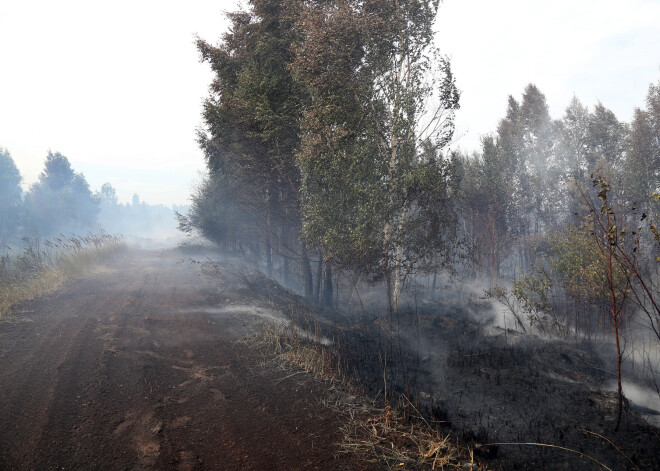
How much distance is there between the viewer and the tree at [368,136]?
14.8 m

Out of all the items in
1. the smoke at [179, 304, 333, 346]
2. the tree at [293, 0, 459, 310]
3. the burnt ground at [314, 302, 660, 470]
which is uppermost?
the tree at [293, 0, 459, 310]

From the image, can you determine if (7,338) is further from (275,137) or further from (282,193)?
(282,193)

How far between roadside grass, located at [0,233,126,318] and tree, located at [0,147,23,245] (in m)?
53.0

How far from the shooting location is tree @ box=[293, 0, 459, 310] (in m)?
14.8

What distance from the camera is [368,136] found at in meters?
15.8

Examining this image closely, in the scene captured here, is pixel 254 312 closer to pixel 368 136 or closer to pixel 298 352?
pixel 298 352

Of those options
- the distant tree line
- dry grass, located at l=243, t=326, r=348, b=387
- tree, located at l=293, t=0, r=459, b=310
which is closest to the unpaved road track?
dry grass, located at l=243, t=326, r=348, b=387

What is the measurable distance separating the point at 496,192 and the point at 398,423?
30342mm

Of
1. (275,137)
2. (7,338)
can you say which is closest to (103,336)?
(7,338)

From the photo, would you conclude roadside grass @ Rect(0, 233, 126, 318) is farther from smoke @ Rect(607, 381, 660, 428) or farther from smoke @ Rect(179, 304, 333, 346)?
smoke @ Rect(607, 381, 660, 428)

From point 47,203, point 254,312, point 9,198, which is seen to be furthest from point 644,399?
point 9,198

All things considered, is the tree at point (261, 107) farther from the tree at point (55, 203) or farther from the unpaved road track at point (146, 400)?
the tree at point (55, 203)

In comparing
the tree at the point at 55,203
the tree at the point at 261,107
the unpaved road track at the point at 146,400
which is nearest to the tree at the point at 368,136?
the tree at the point at 261,107

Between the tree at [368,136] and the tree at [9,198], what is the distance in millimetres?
70355
